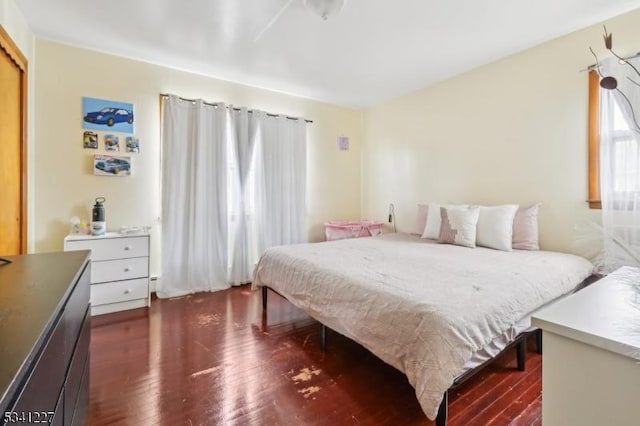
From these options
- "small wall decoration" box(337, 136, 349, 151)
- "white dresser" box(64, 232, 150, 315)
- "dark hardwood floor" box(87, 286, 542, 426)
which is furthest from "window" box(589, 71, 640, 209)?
"white dresser" box(64, 232, 150, 315)

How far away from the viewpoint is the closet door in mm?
2123

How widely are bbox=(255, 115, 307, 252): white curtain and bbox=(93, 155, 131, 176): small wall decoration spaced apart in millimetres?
1418

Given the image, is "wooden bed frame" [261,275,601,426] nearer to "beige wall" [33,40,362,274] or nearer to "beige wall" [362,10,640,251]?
"beige wall" [362,10,640,251]

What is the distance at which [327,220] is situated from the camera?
4590 millimetres

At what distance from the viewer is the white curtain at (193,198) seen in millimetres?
3246

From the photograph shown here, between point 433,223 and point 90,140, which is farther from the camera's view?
point 433,223

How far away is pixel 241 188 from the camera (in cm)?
369

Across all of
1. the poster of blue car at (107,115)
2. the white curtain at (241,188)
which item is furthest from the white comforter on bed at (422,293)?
the poster of blue car at (107,115)

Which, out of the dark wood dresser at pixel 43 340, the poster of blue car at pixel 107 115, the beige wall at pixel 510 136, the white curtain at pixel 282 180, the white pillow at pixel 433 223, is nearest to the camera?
the dark wood dresser at pixel 43 340

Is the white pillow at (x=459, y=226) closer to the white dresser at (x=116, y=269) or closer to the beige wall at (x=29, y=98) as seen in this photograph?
the white dresser at (x=116, y=269)

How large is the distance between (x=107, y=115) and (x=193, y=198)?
3.80ft

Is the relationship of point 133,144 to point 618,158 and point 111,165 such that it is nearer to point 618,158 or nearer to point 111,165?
point 111,165

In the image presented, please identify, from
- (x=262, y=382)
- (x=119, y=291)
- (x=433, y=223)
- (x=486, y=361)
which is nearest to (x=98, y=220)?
(x=119, y=291)

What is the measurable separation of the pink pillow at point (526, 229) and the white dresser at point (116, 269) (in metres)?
3.53
